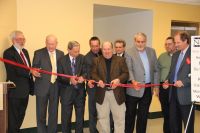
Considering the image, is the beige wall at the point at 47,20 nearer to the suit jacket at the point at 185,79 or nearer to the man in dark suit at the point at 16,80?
the man in dark suit at the point at 16,80

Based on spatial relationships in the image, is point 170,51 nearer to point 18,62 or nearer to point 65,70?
point 65,70

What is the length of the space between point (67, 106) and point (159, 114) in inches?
115

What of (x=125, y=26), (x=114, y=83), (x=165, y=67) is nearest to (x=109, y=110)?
(x=114, y=83)

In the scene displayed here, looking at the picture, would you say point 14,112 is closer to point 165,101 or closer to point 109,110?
point 109,110

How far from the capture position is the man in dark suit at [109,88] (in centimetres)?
395

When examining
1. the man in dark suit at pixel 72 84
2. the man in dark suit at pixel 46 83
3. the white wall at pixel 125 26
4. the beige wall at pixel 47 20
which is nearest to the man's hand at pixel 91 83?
the man in dark suit at pixel 72 84

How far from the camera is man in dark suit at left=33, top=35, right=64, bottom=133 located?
4203 millimetres

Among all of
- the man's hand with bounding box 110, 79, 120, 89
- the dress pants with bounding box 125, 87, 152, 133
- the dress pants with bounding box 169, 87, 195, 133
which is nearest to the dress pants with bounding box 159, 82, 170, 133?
the dress pants with bounding box 125, 87, 152, 133

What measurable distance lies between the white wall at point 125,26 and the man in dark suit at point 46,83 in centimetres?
276

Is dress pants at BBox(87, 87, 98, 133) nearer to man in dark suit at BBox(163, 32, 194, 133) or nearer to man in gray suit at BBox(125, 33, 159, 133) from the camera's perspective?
man in gray suit at BBox(125, 33, 159, 133)

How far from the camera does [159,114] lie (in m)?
6.46

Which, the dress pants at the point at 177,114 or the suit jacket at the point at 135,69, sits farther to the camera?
the suit jacket at the point at 135,69

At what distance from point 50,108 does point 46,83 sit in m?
0.41

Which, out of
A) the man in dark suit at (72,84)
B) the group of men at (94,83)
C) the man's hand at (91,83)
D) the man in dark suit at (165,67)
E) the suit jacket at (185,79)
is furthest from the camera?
the man in dark suit at (165,67)
